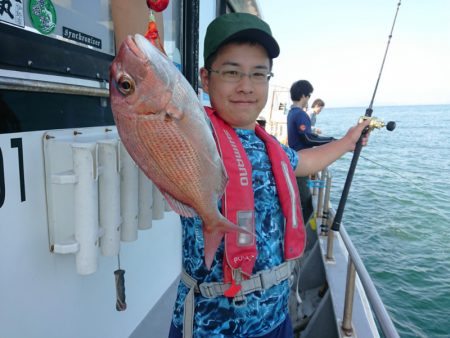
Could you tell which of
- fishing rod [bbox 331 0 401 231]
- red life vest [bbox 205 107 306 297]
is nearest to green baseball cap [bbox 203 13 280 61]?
red life vest [bbox 205 107 306 297]

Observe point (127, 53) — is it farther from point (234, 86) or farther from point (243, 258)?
point (243, 258)

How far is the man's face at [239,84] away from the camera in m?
1.33

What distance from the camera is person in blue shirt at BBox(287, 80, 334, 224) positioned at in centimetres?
484

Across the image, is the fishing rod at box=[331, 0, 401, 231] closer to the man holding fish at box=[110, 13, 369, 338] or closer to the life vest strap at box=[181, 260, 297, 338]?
the man holding fish at box=[110, 13, 369, 338]

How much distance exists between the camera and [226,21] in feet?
4.33

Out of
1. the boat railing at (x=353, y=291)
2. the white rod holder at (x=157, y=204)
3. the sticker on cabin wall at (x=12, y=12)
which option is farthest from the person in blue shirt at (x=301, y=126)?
the sticker on cabin wall at (x=12, y=12)

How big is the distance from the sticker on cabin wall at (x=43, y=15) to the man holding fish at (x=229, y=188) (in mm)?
649

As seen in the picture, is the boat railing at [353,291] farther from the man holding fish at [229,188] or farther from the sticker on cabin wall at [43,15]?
the sticker on cabin wall at [43,15]

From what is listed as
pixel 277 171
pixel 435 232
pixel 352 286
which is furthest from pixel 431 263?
pixel 277 171

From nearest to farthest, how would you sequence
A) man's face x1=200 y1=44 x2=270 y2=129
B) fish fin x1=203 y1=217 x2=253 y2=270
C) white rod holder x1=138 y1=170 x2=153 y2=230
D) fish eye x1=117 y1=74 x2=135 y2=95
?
fish eye x1=117 y1=74 x2=135 y2=95
fish fin x1=203 y1=217 x2=253 y2=270
man's face x1=200 y1=44 x2=270 y2=129
white rod holder x1=138 y1=170 x2=153 y2=230

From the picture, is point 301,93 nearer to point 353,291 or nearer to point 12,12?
point 353,291

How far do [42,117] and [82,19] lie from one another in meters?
0.56

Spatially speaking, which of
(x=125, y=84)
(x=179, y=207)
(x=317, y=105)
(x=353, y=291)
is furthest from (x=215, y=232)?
(x=317, y=105)

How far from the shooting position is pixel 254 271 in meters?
1.30
